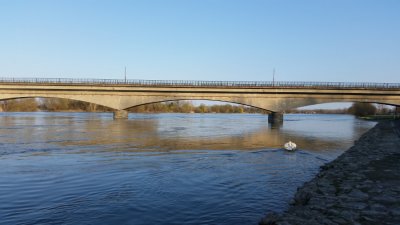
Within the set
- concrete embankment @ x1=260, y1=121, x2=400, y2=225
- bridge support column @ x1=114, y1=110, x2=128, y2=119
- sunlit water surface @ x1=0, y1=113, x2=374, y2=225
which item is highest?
concrete embankment @ x1=260, y1=121, x2=400, y2=225

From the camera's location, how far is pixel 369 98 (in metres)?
62.5

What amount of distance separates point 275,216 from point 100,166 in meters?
9.69

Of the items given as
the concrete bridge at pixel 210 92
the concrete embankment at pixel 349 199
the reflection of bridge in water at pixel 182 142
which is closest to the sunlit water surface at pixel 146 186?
the concrete embankment at pixel 349 199

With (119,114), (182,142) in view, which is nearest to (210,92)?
(119,114)

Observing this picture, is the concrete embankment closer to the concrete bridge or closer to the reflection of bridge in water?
the reflection of bridge in water

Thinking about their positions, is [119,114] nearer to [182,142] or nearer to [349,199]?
[182,142]

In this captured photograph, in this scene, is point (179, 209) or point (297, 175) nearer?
point (179, 209)

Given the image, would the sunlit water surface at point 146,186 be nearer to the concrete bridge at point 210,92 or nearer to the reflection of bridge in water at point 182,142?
the reflection of bridge in water at point 182,142

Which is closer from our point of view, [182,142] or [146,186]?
[146,186]

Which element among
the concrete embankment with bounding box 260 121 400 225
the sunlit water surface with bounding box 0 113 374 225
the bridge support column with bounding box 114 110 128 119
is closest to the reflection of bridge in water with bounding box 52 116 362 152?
the sunlit water surface with bounding box 0 113 374 225

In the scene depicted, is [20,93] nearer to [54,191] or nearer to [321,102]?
[321,102]

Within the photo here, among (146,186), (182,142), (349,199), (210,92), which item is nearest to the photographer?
(349,199)

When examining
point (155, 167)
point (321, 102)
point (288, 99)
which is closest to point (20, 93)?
point (288, 99)

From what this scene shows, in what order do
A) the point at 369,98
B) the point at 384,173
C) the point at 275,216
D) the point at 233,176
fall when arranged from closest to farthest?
1. the point at 275,216
2. the point at 384,173
3. the point at 233,176
4. the point at 369,98
